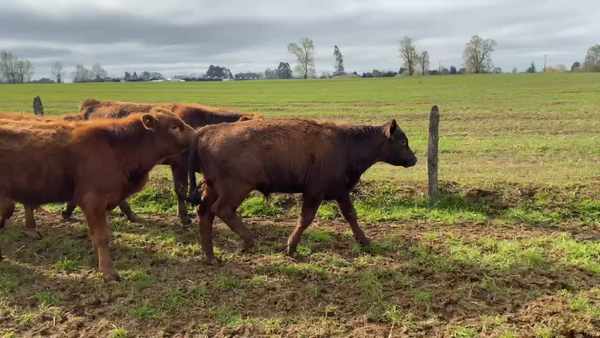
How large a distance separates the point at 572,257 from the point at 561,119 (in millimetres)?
16703

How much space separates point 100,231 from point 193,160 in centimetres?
146

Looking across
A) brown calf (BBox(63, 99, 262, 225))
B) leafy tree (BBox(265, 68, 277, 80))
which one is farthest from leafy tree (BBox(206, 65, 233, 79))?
brown calf (BBox(63, 99, 262, 225))

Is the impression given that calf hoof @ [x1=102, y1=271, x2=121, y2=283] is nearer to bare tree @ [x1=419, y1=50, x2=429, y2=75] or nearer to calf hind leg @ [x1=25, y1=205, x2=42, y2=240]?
calf hind leg @ [x1=25, y1=205, x2=42, y2=240]

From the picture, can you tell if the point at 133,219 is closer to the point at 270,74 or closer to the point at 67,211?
the point at 67,211

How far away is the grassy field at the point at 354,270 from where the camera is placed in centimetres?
469

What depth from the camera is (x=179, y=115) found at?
872cm

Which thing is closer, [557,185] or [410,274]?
[410,274]

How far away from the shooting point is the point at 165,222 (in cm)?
803

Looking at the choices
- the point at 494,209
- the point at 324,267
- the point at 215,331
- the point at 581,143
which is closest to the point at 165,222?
the point at 324,267

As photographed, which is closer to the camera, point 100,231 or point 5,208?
point 100,231

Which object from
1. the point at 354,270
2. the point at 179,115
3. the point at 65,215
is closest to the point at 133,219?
the point at 65,215

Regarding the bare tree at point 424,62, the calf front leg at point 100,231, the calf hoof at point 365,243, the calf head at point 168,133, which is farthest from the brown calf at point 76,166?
the bare tree at point 424,62

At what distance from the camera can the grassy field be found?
4688mm

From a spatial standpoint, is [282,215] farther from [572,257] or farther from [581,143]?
[581,143]
